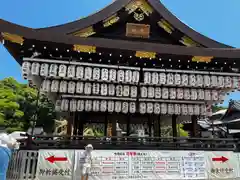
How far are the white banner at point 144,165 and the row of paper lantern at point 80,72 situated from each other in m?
2.79

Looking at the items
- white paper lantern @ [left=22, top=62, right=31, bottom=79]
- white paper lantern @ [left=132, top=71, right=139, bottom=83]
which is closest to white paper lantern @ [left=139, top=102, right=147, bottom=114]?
white paper lantern @ [left=132, top=71, right=139, bottom=83]

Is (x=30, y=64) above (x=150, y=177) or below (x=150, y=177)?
above

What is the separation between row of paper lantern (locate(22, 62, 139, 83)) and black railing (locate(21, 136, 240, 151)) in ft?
7.61

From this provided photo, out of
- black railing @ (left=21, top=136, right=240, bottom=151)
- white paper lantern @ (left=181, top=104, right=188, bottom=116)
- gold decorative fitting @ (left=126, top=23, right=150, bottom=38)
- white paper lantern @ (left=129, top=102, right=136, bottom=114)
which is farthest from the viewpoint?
gold decorative fitting @ (left=126, top=23, right=150, bottom=38)

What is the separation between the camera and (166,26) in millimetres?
9547

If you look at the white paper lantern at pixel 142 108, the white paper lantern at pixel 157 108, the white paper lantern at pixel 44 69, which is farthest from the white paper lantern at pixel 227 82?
the white paper lantern at pixel 44 69

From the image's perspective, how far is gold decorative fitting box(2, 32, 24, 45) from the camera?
7050mm

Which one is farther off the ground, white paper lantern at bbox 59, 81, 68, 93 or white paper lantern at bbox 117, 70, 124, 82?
white paper lantern at bbox 117, 70, 124, 82

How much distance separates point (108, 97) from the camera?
27.4ft

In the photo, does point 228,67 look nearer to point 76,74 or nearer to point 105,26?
point 105,26

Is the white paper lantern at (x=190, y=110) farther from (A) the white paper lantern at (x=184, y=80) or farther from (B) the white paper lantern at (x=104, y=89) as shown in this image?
(B) the white paper lantern at (x=104, y=89)

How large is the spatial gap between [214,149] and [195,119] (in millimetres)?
1735

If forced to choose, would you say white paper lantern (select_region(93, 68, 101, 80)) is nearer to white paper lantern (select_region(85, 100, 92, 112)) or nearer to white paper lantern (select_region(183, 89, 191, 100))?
white paper lantern (select_region(85, 100, 92, 112))

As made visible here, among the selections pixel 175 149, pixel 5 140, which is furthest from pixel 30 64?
pixel 175 149
